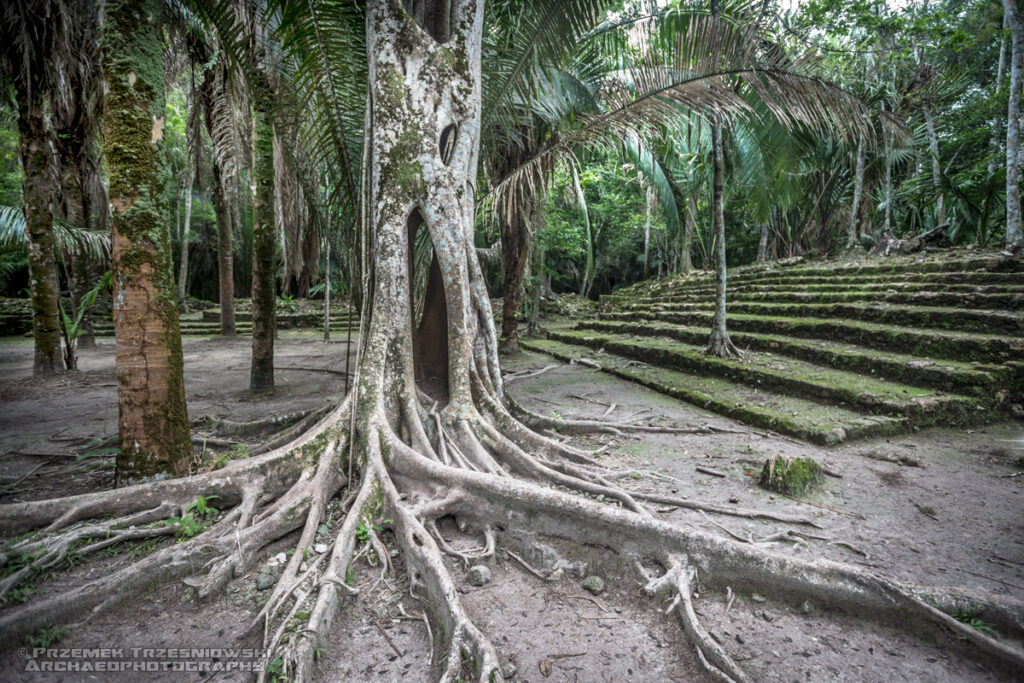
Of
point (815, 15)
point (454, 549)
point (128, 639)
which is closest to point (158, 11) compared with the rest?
point (128, 639)

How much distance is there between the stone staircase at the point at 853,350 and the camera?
4.51 m

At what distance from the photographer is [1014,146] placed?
25.1ft

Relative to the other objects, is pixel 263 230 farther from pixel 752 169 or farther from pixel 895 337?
pixel 895 337

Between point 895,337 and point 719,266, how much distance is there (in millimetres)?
2311

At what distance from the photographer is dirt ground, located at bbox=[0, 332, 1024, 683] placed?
5.86 feet

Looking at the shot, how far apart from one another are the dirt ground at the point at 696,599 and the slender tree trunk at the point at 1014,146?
232 inches

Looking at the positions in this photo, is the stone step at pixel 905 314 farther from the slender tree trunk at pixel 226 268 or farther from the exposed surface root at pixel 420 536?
the slender tree trunk at pixel 226 268

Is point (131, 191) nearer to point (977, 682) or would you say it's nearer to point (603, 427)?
point (603, 427)

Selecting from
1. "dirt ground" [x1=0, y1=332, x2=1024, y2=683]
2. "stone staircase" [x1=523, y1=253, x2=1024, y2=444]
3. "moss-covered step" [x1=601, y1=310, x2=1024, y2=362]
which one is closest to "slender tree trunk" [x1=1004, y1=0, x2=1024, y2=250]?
"stone staircase" [x1=523, y1=253, x2=1024, y2=444]

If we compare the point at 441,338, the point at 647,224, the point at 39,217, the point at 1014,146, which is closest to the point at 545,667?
the point at 441,338

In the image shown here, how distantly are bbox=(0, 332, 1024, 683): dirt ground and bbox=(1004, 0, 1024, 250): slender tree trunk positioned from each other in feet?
19.3

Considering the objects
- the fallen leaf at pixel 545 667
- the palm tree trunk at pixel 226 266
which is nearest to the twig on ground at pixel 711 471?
the fallen leaf at pixel 545 667

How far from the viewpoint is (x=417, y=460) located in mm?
2857

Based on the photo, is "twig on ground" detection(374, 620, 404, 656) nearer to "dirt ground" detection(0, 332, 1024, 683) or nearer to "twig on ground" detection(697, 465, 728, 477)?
"dirt ground" detection(0, 332, 1024, 683)
